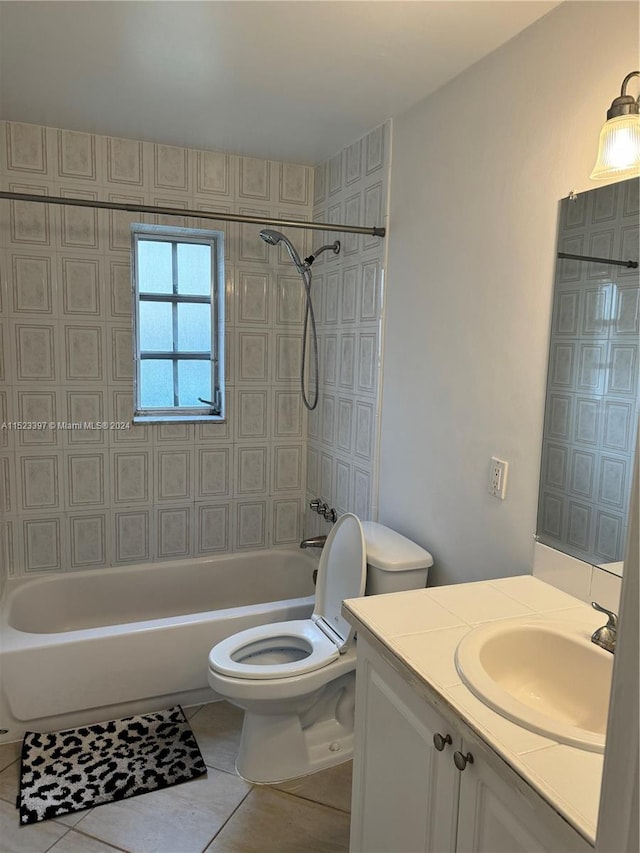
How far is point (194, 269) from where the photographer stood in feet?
10.2

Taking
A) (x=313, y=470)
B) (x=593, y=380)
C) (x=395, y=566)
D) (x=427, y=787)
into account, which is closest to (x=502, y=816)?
(x=427, y=787)

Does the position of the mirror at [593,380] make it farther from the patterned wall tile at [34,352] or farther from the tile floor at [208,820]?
the patterned wall tile at [34,352]

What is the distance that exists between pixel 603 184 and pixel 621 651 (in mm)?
1239

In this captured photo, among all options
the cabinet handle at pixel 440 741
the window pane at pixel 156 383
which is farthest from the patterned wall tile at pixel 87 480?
the cabinet handle at pixel 440 741

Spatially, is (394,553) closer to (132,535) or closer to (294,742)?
(294,742)

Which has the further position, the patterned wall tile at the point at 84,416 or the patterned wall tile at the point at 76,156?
the patterned wall tile at the point at 84,416

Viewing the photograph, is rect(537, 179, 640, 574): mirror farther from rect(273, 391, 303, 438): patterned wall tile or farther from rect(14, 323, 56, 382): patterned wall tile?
rect(14, 323, 56, 382): patterned wall tile

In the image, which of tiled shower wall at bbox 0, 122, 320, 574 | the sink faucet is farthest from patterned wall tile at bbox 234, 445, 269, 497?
the sink faucet

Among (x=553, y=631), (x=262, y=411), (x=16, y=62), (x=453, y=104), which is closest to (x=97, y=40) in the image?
(x=16, y=62)

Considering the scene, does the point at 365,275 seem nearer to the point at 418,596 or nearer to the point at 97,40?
the point at 97,40

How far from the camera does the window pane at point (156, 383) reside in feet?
10.1

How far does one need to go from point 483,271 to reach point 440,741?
1.34 m

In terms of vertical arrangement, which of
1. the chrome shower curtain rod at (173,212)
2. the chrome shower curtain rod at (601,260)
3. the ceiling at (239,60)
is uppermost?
the ceiling at (239,60)

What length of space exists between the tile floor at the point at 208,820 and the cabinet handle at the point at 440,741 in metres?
0.98
